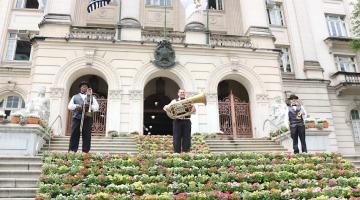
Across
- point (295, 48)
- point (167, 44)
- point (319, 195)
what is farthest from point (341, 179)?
point (295, 48)

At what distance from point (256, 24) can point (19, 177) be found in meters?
17.2

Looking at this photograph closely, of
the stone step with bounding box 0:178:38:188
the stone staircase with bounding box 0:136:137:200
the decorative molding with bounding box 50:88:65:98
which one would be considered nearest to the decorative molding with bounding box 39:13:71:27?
the decorative molding with bounding box 50:88:65:98

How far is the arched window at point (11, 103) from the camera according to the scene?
22031 mm

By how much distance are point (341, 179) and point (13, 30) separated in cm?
2232

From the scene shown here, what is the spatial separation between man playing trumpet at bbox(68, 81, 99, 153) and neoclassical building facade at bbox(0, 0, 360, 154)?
5331mm

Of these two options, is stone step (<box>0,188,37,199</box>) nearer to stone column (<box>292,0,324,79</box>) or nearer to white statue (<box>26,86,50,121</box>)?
white statue (<box>26,86,50,121</box>)

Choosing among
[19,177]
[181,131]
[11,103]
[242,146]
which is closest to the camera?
[19,177]

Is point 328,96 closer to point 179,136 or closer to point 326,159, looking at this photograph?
point 326,159

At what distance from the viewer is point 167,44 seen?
19.7 metres

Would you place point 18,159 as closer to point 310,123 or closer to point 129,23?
point 310,123

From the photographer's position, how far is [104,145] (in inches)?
567

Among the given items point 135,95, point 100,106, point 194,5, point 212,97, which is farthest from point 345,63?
point 100,106

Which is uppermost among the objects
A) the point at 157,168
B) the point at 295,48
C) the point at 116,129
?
the point at 295,48

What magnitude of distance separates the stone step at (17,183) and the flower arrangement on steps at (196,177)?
45 cm
